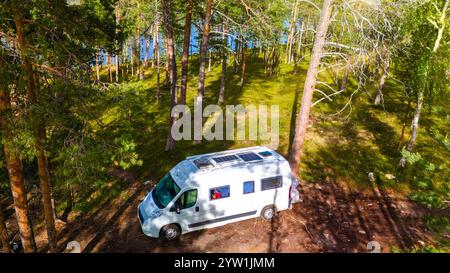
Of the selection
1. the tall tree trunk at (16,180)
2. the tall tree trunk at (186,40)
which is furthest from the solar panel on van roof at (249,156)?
the tall tree trunk at (16,180)

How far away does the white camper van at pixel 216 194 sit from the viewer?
1178 centimetres

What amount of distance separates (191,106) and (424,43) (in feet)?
62.0

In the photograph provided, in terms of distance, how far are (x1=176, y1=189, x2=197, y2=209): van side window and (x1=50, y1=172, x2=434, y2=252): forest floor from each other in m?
1.43

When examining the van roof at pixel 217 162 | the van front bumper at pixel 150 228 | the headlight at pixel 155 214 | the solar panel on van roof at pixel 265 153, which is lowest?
the van front bumper at pixel 150 228

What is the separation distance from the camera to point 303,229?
1254cm

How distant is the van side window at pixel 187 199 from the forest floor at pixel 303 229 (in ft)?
4.69

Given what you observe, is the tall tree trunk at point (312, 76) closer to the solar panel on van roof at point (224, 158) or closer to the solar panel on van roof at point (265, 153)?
the solar panel on van roof at point (265, 153)

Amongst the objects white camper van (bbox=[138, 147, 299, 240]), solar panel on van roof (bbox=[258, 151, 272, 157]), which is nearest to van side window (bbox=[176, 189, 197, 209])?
white camper van (bbox=[138, 147, 299, 240])

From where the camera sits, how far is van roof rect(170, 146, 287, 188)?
1212 cm

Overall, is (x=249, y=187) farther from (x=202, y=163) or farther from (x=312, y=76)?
(x=312, y=76)
